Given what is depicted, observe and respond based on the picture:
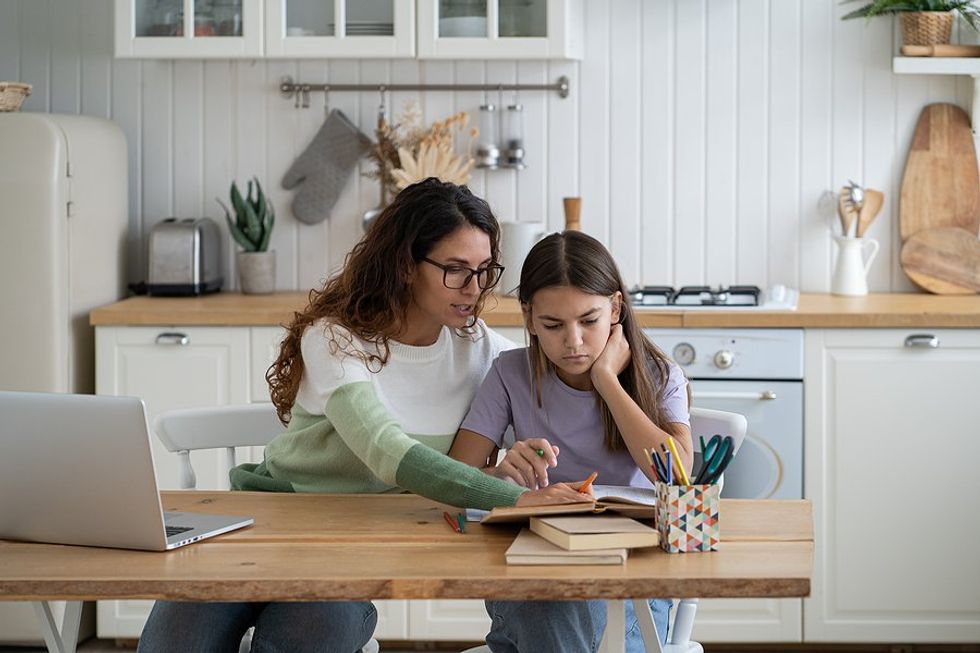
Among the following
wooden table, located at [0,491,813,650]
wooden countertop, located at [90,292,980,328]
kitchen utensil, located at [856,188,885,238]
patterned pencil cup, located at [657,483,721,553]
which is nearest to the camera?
wooden table, located at [0,491,813,650]

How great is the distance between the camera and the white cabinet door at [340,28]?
3533mm

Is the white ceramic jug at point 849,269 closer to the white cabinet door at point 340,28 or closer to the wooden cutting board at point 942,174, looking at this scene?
the wooden cutting board at point 942,174

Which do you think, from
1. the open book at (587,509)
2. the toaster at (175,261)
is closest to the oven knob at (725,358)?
the toaster at (175,261)

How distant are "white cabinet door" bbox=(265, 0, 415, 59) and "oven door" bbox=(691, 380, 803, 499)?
1.17 m

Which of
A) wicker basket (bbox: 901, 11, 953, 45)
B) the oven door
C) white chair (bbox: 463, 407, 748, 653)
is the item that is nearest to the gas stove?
the oven door

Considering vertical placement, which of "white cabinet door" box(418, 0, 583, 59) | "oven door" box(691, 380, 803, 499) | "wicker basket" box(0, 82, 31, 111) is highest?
"white cabinet door" box(418, 0, 583, 59)

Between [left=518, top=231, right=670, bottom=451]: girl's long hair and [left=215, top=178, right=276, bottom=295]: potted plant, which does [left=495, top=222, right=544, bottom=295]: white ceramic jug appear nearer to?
[left=215, top=178, right=276, bottom=295]: potted plant

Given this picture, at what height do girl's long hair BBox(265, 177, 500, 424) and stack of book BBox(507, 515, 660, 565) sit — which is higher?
girl's long hair BBox(265, 177, 500, 424)

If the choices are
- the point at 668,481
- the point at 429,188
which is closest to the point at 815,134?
the point at 429,188

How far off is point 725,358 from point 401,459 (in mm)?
1565

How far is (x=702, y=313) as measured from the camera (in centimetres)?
327

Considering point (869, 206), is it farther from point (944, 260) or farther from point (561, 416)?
point (561, 416)

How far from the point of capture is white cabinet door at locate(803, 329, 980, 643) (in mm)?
3268

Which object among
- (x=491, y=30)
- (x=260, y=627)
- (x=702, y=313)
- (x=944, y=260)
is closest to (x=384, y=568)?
(x=260, y=627)
